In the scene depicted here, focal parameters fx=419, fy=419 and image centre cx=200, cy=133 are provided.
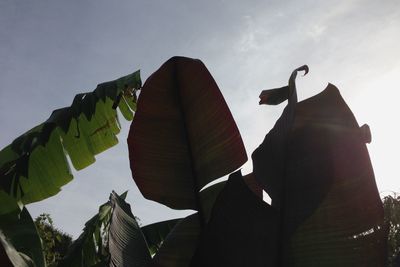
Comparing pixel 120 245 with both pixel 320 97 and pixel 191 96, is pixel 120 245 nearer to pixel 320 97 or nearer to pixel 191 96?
pixel 191 96

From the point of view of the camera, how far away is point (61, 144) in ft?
8.35

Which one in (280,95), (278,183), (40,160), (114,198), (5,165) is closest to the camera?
(278,183)

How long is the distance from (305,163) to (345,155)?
7 centimetres

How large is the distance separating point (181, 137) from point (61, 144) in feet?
6.27

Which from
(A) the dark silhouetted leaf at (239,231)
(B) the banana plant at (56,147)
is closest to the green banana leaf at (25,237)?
(B) the banana plant at (56,147)

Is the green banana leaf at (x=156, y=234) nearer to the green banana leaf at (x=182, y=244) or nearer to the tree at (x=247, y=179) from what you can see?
the tree at (x=247, y=179)

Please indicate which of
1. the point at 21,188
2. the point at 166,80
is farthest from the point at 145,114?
the point at 21,188

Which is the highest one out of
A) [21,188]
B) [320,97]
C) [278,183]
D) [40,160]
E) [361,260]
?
[40,160]

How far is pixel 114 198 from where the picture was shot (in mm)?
1198

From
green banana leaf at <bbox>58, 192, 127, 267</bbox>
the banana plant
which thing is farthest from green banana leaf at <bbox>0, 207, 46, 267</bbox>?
green banana leaf at <bbox>58, 192, 127, 267</bbox>

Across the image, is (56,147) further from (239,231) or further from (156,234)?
(239,231)

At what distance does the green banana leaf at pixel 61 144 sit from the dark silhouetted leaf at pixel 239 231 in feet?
5.21

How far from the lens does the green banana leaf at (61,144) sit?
221 centimetres

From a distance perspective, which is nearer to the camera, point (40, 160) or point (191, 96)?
point (191, 96)
